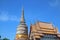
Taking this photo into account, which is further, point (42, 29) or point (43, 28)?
point (43, 28)

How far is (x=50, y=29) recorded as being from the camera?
61094 mm

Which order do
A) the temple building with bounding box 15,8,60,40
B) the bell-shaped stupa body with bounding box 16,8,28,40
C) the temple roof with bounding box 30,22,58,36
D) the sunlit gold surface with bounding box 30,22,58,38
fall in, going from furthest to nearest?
the bell-shaped stupa body with bounding box 16,8,28,40 → the temple roof with bounding box 30,22,58,36 → the sunlit gold surface with bounding box 30,22,58,38 → the temple building with bounding box 15,8,60,40

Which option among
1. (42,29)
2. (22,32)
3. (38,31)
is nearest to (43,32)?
(38,31)

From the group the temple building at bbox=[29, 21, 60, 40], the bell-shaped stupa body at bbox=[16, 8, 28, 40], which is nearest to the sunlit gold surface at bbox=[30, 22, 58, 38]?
the temple building at bbox=[29, 21, 60, 40]

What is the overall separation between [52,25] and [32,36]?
697 centimetres

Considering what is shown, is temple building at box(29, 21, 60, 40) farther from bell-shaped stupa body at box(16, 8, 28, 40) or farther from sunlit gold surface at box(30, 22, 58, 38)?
bell-shaped stupa body at box(16, 8, 28, 40)

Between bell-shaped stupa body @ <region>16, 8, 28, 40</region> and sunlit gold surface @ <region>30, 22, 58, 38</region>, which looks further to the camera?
bell-shaped stupa body @ <region>16, 8, 28, 40</region>

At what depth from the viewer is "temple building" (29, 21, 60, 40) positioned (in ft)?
190

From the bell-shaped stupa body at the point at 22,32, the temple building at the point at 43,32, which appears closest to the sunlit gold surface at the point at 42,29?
the temple building at the point at 43,32

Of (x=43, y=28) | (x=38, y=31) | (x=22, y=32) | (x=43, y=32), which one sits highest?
(x=43, y=28)

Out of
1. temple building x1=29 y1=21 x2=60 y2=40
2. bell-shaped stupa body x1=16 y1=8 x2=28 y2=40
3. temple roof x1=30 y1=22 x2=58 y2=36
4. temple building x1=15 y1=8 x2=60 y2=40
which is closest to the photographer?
temple building x1=29 y1=21 x2=60 y2=40

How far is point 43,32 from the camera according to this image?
5869 cm

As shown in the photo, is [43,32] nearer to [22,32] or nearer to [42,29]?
[42,29]

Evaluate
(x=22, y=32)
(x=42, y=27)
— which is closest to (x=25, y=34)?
(x=22, y=32)
